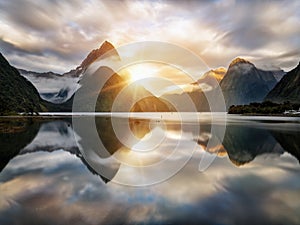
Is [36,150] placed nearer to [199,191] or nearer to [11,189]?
[11,189]

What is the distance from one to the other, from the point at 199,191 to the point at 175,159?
966cm

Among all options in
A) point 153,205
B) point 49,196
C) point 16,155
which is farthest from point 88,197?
point 16,155

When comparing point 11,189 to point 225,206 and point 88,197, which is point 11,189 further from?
point 225,206

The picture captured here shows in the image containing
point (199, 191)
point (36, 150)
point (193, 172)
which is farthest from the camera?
point (36, 150)

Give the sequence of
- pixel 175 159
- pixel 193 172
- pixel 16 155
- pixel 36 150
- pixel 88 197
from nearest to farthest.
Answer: pixel 88 197
pixel 193 172
pixel 175 159
pixel 16 155
pixel 36 150

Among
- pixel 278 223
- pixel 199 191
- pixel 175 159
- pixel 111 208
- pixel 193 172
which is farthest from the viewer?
pixel 175 159

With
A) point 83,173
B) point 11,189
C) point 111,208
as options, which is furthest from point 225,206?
point 11,189

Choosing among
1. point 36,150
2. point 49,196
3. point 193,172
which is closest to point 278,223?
point 193,172

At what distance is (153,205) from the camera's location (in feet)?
42.4

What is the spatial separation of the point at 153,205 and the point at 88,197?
4.51 meters

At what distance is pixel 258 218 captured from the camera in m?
11.2

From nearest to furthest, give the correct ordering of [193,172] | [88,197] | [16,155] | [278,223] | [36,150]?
[278,223]
[88,197]
[193,172]
[16,155]
[36,150]

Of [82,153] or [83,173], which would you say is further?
[82,153]

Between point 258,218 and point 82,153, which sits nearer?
A: point 258,218
